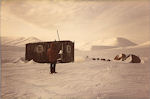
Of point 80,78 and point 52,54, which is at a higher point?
point 52,54

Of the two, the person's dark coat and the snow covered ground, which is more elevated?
the person's dark coat

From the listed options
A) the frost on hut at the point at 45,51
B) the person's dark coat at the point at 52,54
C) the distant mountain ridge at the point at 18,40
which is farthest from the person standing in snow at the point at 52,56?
the distant mountain ridge at the point at 18,40

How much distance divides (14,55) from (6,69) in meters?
0.34

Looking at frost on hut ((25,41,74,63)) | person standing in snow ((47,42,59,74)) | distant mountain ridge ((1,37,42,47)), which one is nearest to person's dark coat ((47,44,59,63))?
person standing in snow ((47,42,59,74))

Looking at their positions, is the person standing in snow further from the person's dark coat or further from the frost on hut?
the frost on hut

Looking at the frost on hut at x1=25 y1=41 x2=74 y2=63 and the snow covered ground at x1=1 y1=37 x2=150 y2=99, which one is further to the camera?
the frost on hut at x1=25 y1=41 x2=74 y2=63

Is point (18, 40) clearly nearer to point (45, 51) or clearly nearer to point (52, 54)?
point (45, 51)

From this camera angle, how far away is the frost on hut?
397cm

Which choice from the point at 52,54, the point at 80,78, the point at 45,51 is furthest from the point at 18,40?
the point at 80,78

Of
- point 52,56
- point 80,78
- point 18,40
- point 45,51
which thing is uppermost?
point 18,40

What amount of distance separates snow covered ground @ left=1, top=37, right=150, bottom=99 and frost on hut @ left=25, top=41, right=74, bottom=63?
130 mm

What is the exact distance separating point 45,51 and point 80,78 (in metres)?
1.06

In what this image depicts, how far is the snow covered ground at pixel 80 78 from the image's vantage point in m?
3.31

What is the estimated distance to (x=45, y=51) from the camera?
13.5 feet
